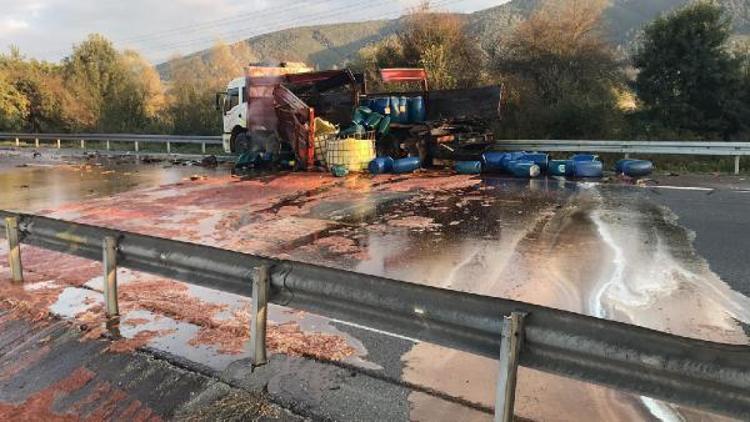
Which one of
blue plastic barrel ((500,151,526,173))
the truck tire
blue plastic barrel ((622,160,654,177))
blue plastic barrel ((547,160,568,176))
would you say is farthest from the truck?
blue plastic barrel ((622,160,654,177))

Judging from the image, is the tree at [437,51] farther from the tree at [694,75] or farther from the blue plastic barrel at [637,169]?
the blue plastic barrel at [637,169]

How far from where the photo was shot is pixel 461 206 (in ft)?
36.9

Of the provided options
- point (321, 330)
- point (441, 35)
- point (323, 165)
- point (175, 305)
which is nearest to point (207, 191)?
point (323, 165)

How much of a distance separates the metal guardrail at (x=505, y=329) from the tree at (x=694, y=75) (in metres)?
18.5

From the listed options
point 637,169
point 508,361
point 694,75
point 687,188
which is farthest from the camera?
point 694,75

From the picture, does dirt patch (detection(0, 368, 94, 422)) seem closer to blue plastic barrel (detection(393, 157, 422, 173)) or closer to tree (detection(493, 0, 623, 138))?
blue plastic barrel (detection(393, 157, 422, 173))

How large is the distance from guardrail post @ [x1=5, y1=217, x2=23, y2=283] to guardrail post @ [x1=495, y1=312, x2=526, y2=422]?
17.9ft

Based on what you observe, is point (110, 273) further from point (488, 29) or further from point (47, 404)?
point (488, 29)

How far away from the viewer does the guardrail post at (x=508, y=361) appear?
3.20 meters

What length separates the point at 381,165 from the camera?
54.7 feet

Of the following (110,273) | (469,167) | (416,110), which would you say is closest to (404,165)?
(469,167)

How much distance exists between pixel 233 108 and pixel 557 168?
1218cm

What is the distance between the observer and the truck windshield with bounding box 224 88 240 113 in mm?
22219

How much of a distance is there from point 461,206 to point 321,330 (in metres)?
6.54
